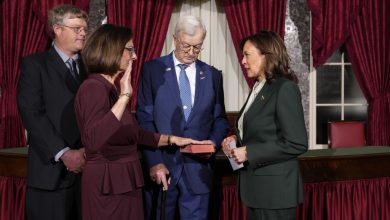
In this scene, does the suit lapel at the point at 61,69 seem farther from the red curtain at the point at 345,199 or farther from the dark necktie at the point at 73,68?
the red curtain at the point at 345,199

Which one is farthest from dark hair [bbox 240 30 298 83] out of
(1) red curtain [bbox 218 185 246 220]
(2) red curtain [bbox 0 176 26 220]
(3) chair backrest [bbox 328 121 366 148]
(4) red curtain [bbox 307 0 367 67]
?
(4) red curtain [bbox 307 0 367 67]

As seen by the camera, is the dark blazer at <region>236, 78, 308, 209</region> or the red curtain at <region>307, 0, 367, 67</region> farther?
the red curtain at <region>307, 0, 367, 67</region>

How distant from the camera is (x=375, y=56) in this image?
18.7ft

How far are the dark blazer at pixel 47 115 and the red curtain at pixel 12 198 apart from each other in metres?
1.38

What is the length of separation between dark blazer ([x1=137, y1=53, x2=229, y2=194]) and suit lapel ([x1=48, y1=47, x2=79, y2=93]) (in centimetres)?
40

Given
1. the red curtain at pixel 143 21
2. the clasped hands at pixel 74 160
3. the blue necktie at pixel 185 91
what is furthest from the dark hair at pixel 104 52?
the red curtain at pixel 143 21

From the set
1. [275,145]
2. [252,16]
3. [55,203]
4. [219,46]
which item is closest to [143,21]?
[219,46]

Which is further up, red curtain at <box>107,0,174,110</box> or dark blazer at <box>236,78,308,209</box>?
red curtain at <box>107,0,174,110</box>

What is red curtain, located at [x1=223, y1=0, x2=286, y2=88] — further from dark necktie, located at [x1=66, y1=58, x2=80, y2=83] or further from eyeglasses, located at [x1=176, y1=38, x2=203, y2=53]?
dark necktie, located at [x1=66, y1=58, x2=80, y2=83]

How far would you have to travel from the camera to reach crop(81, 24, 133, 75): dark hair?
2.39 m

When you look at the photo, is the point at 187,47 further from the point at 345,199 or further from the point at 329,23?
the point at 329,23

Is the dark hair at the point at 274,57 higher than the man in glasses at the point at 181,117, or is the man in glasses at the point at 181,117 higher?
the dark hair at the point at 274,57

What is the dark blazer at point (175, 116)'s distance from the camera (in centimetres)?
306

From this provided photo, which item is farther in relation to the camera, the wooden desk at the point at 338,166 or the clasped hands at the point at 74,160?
the wooden desk at the point at 338,166
